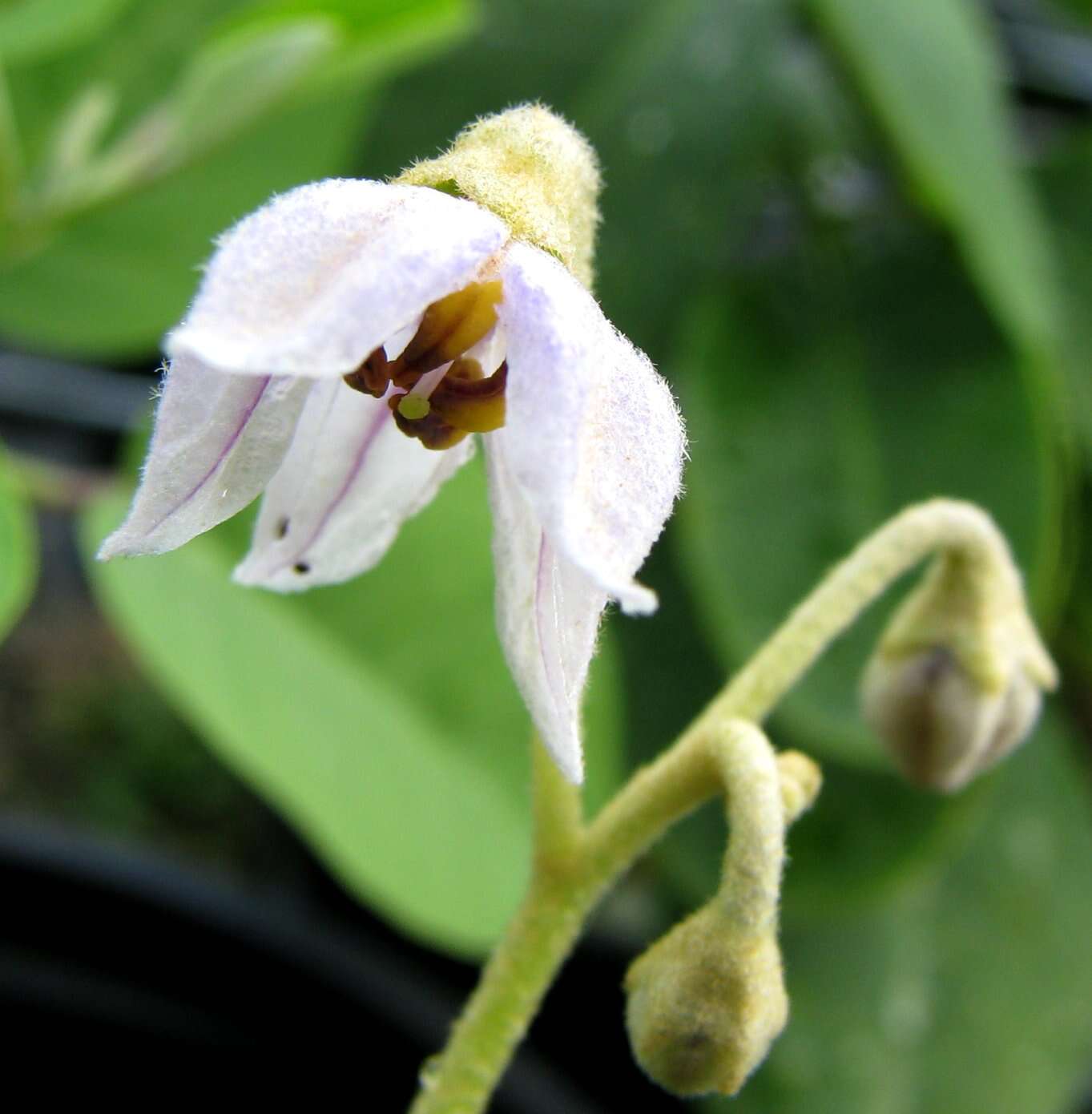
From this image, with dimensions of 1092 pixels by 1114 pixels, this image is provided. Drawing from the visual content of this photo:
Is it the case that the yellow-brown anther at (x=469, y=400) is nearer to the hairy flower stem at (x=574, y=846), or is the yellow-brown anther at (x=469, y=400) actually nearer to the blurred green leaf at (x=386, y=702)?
the hairy flower stem at (x=574, y=846)

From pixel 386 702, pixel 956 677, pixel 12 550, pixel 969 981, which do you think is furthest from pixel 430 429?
pixel 969 981

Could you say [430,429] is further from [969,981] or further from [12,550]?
[969,981]

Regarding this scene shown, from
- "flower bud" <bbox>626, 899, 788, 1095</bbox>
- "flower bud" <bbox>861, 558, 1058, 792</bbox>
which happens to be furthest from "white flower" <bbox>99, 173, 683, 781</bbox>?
"flower bud" <bbox>861, 558, 1058, 792</bbox>

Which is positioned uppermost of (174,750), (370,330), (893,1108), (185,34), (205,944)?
(370,330)

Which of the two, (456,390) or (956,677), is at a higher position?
(456,390)

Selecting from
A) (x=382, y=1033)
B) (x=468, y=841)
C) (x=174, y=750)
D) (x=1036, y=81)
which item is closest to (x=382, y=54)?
(x=468, y=841)

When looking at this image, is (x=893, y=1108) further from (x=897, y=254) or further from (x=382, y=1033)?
(x=897, y=254)
